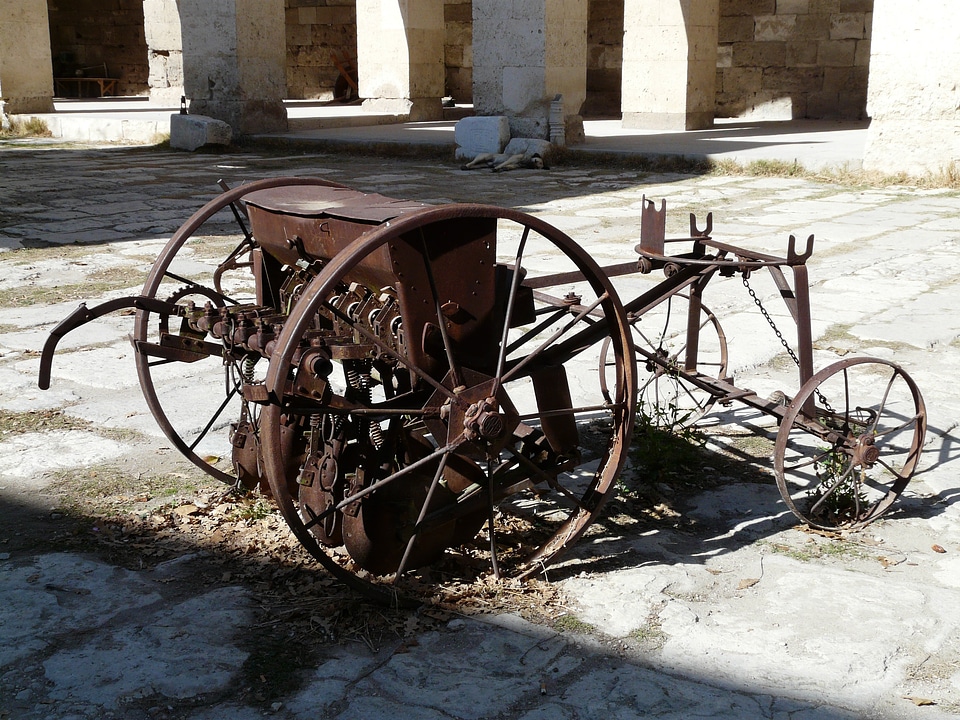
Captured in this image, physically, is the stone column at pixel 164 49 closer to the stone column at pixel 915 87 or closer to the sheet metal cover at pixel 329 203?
the stone column at pixel 915 87

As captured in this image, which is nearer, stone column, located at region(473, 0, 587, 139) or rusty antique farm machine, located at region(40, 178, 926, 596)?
rusty antique farm machine, located at region(40, 178, 926, 596)

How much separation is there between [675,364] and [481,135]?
8.78 metres

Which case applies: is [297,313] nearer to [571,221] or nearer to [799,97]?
[571,221]

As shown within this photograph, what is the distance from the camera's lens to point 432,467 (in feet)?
9.30

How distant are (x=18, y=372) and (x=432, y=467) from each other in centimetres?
265

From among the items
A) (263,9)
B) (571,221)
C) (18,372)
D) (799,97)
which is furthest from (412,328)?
(799,97)

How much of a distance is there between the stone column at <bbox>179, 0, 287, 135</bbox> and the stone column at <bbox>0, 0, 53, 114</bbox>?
4.22m

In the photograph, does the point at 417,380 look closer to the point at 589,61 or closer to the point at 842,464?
the point at 842,464

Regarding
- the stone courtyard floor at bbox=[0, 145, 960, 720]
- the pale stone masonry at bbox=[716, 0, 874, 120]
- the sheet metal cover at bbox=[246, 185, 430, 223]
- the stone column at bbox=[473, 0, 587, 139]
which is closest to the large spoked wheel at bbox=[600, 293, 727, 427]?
the stone courtyard floor at bbox=[0, 145, 960, 720]

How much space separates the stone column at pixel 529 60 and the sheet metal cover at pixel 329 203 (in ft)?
29.4

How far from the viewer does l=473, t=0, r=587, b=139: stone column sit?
11.7 m

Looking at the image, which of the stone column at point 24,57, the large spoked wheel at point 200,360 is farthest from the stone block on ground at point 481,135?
the stone column at point 24,57

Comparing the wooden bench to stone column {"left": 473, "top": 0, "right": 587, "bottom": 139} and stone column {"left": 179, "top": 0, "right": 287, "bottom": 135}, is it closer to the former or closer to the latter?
stone column {"left": 179, "top": 0, "right": 287, "bottom": 135}

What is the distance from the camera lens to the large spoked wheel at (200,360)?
2.99 metres
